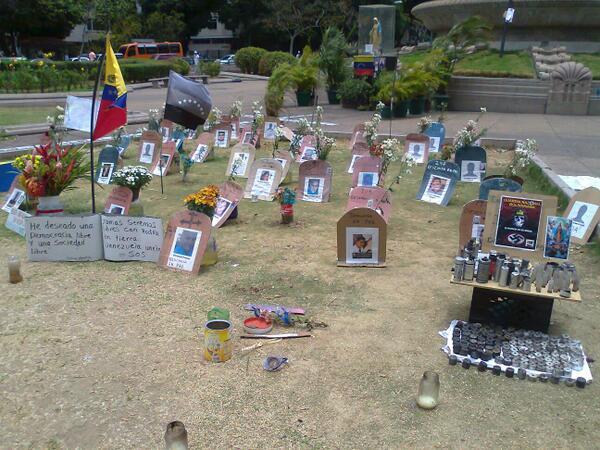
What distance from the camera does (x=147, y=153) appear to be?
417 inches

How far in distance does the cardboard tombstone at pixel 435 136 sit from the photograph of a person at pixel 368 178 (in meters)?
4.12

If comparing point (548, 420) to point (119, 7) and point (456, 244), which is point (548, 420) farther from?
point (119, 7)

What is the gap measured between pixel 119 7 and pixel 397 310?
4885cm

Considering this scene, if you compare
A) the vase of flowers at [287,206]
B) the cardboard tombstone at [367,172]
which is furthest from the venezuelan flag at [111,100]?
the cardboard tombstone at [367,172]

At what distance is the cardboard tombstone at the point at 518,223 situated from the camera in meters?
4.61

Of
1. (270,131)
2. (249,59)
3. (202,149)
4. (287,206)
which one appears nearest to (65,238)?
(287,206)

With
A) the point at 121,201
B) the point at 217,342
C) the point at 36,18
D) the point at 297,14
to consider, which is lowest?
the point at 217,342

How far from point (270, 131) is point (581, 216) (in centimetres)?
783

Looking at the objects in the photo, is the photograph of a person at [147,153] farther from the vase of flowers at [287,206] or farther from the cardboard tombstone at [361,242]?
the cardboard tombstone at [361,242]

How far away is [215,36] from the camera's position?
6619 centimetres

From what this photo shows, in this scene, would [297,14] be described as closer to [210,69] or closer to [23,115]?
[210,69]

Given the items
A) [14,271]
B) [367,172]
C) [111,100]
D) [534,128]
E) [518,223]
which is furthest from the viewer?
[534,128]

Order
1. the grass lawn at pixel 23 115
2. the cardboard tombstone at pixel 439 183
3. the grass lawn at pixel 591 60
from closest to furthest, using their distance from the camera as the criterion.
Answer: the cardboard tombstone at pixel 439 183
the grass lawn at pixel 23 115
the grass lawn at pixel 591 60

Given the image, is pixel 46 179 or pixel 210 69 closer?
Answer: pixel 46 179
